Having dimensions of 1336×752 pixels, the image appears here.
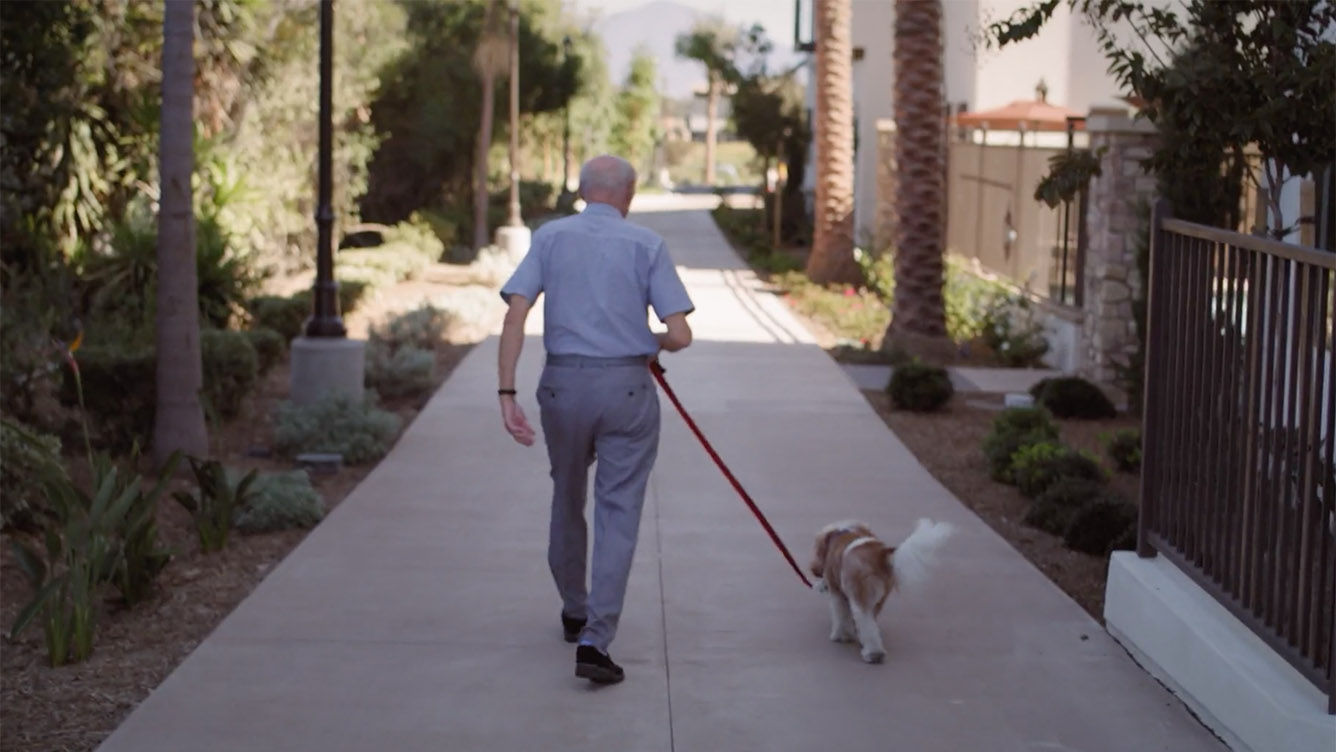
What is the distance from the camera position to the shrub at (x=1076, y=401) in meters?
14.1

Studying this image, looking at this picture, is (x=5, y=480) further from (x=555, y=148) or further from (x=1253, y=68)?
(x=555, y=148)

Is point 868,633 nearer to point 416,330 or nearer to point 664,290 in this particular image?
point 664,290

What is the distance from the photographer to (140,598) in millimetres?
7945

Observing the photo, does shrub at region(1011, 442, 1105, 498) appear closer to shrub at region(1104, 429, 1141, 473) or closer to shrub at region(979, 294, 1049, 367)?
shrub at region(1104, 429, 1141, 473)

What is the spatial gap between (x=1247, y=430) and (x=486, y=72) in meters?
30.6

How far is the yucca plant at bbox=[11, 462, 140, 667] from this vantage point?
6.91 metres

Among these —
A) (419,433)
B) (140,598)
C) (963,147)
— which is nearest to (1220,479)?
(140,598)

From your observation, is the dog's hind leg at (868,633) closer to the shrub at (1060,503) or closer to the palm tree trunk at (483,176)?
the shrub at (1060,503)

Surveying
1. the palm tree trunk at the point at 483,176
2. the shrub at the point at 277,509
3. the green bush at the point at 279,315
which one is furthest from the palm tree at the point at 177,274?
the palm tree trunk at the point at 483,176

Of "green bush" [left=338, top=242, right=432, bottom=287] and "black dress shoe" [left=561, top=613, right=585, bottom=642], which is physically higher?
"green bush" [left=338, top=242, right=432, bottom=287]

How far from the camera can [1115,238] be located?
15.4 meters

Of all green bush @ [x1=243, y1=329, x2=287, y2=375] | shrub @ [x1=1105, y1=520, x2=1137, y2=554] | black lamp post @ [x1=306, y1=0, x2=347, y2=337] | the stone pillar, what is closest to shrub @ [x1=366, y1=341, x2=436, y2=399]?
green bush @ [x1=243, y1=329, x2=287, y2=375]

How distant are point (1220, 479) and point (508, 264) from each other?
23.6 metres

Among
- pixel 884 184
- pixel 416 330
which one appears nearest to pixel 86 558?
pixel 416 330
